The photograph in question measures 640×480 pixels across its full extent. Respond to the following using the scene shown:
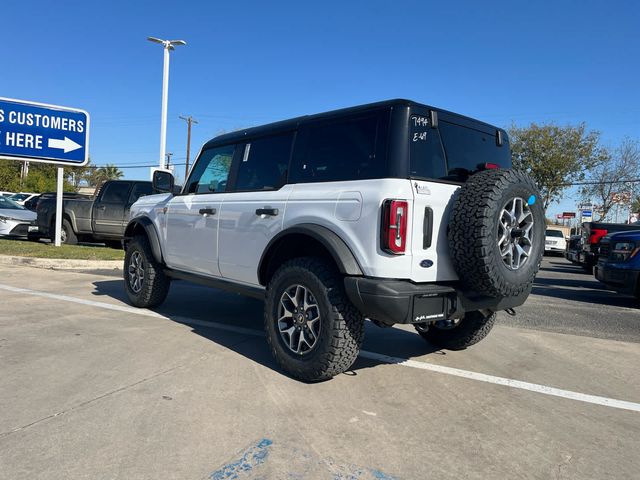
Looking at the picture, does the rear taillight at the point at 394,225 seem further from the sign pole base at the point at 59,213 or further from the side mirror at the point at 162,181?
the sign pole base at the point at 59,213

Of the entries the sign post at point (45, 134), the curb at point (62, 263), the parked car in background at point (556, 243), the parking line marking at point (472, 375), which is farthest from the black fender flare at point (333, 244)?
the parked car in background at point (556, 243)

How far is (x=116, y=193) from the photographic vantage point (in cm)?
1269

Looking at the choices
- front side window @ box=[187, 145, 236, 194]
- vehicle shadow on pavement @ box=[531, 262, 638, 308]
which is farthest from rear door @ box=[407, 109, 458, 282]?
vehicle shadow on pavement @ box=[531, 262, 638, 308]

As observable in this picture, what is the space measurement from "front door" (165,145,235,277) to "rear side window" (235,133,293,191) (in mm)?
274

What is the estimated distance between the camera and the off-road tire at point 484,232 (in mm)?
3326

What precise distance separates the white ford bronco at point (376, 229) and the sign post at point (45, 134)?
10.5 metres

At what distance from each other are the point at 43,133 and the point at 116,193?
2772 mm

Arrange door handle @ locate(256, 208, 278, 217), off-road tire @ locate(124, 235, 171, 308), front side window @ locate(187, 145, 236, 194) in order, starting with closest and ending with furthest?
door handle @ locate(256, 208, 278, 217) < front side window @ locate(187, 145, 236, 194) < off-road tire @ locate(124, 235, 171, 308)

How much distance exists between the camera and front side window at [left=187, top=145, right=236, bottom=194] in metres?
5.19

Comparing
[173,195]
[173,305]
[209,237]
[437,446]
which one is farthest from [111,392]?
[173,305]

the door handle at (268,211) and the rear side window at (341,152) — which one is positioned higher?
the rear side window at (341,152)

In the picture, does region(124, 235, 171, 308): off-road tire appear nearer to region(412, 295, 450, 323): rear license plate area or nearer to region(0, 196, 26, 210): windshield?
region(412, 295, 450, 323): rear license plate area

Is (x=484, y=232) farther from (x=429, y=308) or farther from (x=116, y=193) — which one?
(x=116, y=193)

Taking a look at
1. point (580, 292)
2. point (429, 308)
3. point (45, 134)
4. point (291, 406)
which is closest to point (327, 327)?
point (291, 406)
